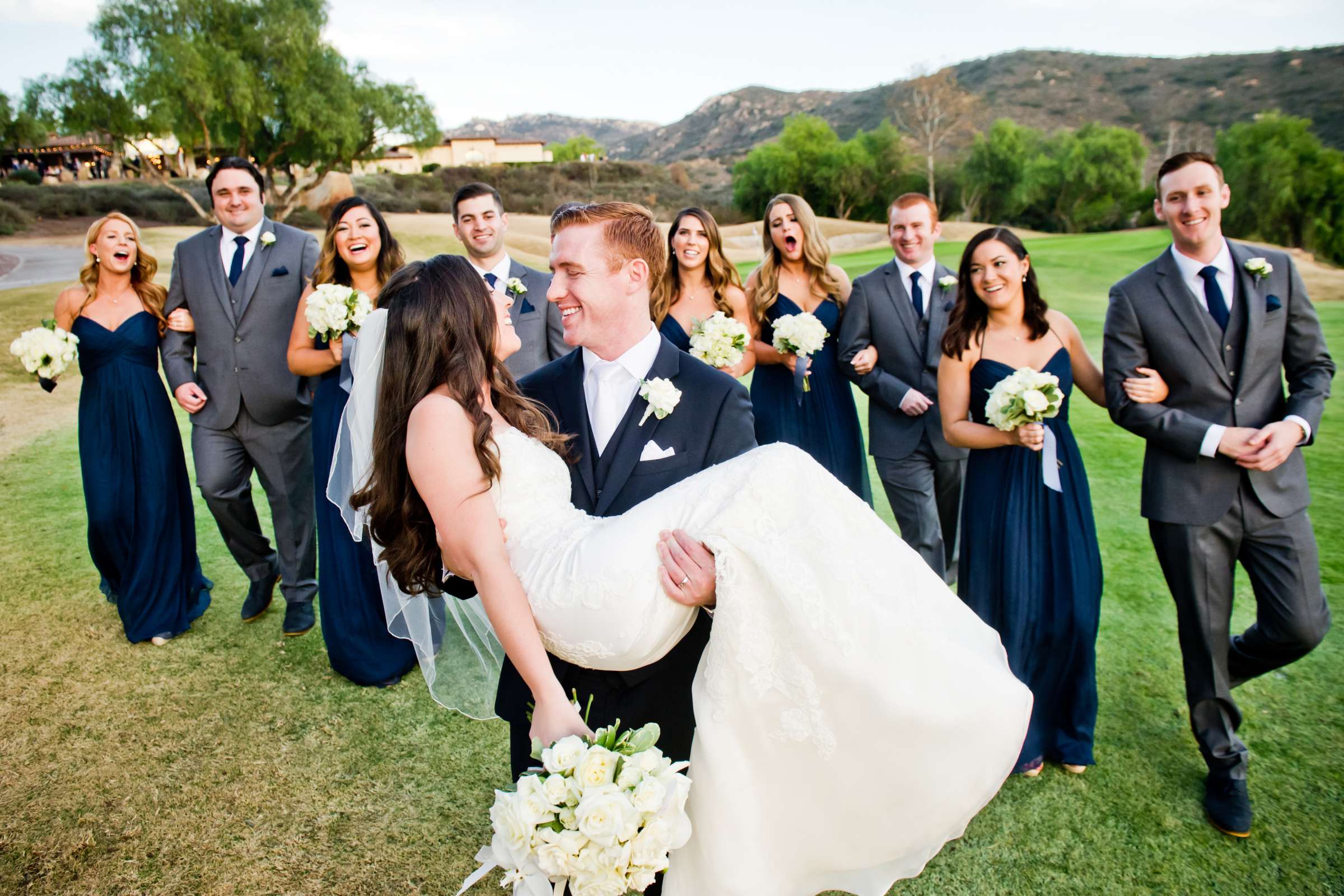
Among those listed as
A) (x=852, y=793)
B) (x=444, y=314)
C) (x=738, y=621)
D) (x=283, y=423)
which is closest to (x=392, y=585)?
(x=444, y=314)

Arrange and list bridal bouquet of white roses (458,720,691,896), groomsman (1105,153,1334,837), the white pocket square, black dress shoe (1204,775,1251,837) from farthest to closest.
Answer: groomsman (1105,153,1334,837)
black dress shoe (1204,775,1251,837)
the white pocket square
bridal bouquet of white roses (458,720,691,896)

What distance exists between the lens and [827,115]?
14562 cm

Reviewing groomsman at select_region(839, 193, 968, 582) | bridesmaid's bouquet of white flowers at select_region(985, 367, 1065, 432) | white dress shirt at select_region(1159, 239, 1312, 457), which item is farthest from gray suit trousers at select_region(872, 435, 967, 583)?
white dress shirt at select_region(1159, 239, 1312, 457)

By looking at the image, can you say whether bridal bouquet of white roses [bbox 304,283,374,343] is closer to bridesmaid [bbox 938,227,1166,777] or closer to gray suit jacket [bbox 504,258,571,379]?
gray suit jacket [bbox 504,258,571,379]

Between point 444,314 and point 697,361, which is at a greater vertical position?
point 444,314

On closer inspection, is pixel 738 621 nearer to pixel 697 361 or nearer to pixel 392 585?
pixel 697 361

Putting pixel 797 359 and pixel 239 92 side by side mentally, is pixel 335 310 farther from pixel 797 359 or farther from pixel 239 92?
pixel 239 92

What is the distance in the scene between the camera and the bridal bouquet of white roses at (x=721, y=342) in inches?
205

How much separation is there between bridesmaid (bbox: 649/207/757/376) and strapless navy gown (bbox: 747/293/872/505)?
0.27 metres

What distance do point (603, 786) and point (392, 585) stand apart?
6.49 feet

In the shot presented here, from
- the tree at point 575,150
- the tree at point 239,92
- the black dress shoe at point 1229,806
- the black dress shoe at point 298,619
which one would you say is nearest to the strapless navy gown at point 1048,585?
the black dress shoe at point 1229,806

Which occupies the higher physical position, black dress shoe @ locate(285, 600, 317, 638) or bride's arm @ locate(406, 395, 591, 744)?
bride's arm @ locate(406, 395, 591, 744)

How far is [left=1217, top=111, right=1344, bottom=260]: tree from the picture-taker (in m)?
44.2

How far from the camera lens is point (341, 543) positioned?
16.1 ft
